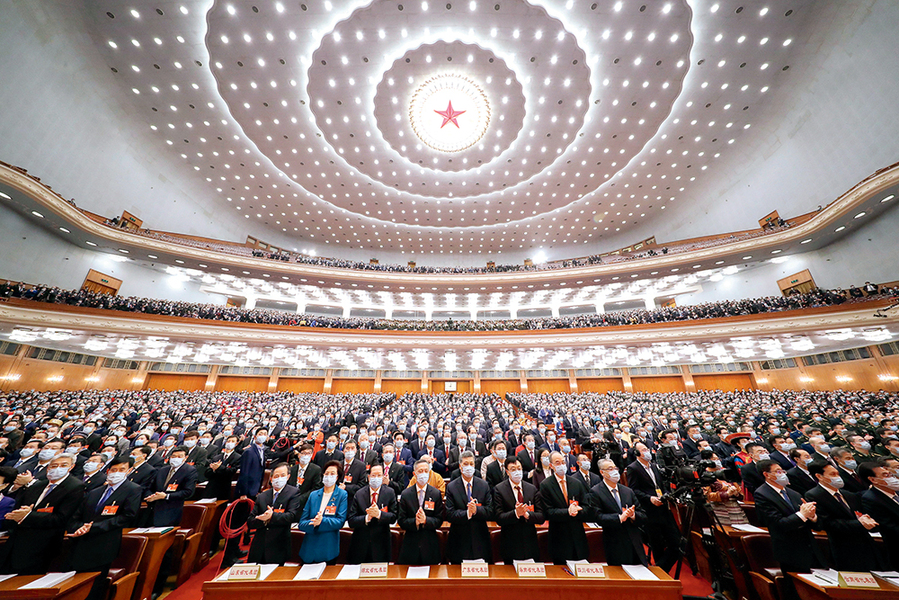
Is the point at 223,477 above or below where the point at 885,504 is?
below

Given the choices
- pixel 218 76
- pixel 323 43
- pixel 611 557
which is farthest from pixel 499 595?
pixel 218 76

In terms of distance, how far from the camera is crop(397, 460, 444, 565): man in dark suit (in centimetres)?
284

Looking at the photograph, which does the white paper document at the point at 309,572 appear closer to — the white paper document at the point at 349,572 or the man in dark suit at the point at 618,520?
the white paper document at the point at 349,572

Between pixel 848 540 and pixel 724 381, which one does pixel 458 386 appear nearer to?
pixel 724 381

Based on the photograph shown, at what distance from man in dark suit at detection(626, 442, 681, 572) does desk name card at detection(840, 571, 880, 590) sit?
3.87 feet

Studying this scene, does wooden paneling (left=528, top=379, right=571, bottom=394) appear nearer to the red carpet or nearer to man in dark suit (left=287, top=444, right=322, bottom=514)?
the red carpet

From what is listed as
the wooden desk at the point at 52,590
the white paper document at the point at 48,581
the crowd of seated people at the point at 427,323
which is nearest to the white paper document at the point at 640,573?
the wooden desk at the point at 52,590

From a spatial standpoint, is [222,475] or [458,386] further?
[458,386]

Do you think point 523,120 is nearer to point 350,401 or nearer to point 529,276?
point 529,276

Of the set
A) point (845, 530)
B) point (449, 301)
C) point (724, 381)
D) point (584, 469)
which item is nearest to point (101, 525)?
point (584, 469)

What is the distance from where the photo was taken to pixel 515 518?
2941 mm

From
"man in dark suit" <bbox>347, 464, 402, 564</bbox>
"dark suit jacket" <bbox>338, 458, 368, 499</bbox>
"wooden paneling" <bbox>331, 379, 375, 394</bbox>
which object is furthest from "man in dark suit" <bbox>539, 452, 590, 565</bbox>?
"wooden paneling" <bbox>331, 379, 375, 394</bbox>

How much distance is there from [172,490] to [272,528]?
1.61 m

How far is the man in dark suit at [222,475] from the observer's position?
433cm
